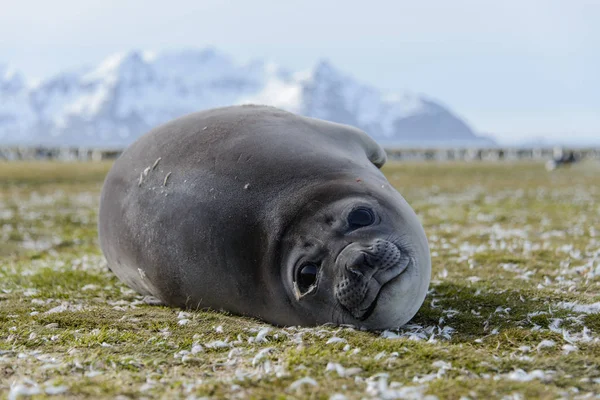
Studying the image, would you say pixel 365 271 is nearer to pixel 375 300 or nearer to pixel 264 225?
pixel 375 300

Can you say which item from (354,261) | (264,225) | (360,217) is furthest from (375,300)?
(264,225)

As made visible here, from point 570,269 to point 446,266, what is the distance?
5.25ft

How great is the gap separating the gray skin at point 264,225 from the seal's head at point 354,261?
0.4 inches

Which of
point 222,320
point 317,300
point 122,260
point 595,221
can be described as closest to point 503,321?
point 317,300

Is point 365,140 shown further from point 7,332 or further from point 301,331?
point 7,332

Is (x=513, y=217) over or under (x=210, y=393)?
under

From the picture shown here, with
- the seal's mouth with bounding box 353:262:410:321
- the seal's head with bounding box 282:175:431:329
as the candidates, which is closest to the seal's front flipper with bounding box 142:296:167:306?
the seal's head with bounding box 282:175:431:329

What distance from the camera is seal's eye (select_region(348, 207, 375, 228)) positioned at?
21.0 ft

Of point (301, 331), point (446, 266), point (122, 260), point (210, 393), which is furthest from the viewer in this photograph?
point (446, 266)

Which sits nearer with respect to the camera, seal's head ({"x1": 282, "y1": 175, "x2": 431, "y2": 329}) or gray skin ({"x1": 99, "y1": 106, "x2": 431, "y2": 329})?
seal's head ({"x1": 282, "y1": 175, "x2": 431, "y2": 329})

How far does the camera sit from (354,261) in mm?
5938

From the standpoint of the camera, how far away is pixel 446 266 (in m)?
9.82

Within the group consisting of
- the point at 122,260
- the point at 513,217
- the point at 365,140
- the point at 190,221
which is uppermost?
the point at 365,140

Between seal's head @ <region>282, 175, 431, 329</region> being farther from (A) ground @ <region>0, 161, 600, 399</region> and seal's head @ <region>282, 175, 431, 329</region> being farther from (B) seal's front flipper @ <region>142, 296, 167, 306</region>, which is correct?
(B) seal's front flipper @ <region>142, 296, 167, 306</region>
